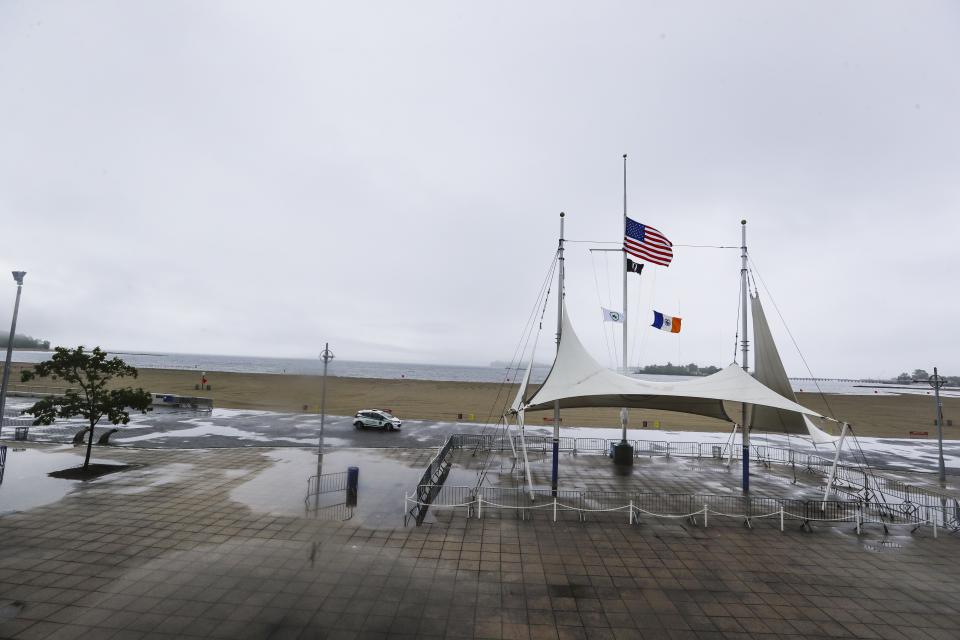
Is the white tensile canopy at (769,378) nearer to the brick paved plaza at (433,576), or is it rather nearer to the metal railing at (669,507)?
the metal railing at (669,507)

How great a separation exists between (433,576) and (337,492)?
7.98m

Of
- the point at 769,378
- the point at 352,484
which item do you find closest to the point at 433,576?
the point at 352,484

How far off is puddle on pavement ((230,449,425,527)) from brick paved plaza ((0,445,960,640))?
0.60ft

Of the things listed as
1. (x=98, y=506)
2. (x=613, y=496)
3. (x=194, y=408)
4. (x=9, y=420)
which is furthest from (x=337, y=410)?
(x=613, y=496)

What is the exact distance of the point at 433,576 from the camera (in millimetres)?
10766

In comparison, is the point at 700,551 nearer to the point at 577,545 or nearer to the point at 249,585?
the point at 577,545

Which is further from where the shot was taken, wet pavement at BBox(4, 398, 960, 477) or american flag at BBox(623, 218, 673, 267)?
wet pavement at BBox(4, 398, 960, 477)

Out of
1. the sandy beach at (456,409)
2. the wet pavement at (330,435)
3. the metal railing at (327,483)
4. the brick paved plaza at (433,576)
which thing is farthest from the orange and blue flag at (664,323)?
the sandy beach at (456,409)

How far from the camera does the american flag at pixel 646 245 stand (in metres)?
22.0

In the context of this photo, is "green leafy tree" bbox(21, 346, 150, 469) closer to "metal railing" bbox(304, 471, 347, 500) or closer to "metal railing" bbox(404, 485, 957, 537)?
"metal railing" bbox(304, 471, 347, 500)

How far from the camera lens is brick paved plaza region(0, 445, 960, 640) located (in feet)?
29.0

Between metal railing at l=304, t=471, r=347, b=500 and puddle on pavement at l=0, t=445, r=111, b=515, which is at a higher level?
metal railing at l=304, t=471, r=347, b=500

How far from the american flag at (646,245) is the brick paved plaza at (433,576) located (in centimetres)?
1240

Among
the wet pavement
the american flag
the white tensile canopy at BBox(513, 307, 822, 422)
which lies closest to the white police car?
the wet pavement
